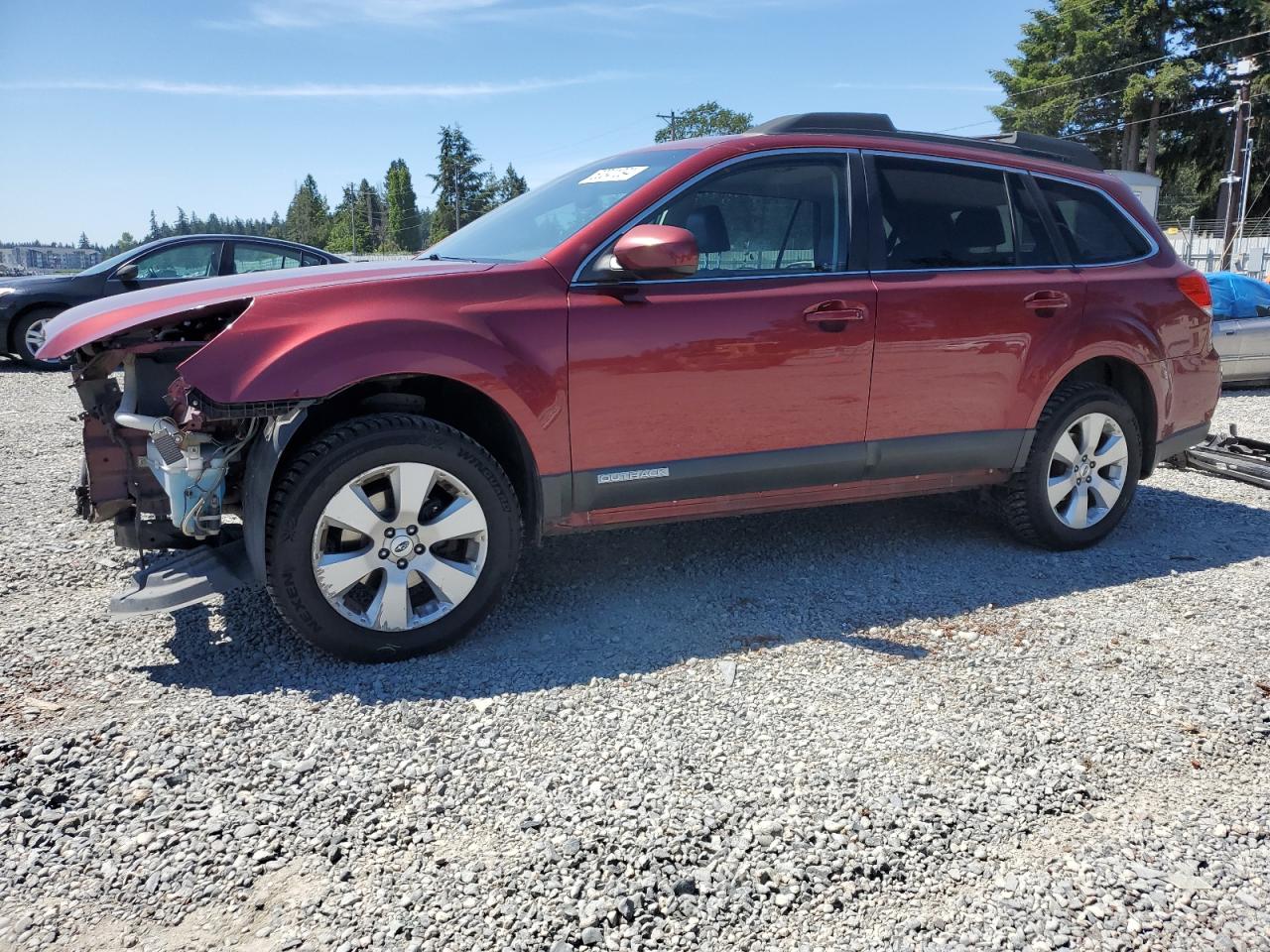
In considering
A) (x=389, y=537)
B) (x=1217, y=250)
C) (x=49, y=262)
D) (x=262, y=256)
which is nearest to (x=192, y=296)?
(x=389, y=537)

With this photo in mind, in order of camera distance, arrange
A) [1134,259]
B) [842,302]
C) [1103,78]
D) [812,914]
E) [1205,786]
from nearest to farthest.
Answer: [812,914] < [1205,786] < [842,302] < [1134,259] < [1103,78]

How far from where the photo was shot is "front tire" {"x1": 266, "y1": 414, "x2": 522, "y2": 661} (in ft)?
10.2

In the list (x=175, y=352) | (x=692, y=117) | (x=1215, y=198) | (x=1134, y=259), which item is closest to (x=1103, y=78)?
(x=1215, y=198)

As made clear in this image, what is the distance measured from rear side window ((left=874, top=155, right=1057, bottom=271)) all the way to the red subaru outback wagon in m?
0.01

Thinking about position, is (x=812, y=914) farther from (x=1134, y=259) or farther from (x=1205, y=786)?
(x=1134, y=259)

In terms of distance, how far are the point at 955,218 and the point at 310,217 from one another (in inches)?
5138

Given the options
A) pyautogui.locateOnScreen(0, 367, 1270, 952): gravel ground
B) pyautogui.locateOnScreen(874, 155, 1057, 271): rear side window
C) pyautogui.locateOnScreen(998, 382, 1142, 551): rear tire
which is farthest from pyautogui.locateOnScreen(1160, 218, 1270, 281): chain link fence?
pyautogui.locateOnScreen(0, 367, 1270, 952): gravel ground

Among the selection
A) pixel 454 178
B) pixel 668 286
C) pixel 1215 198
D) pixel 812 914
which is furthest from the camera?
pixel 454 178

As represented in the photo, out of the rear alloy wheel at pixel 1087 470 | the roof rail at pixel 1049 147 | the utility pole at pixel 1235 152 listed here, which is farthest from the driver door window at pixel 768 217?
the utility pole at pixel 1235 152

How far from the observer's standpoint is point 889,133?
4.20 m

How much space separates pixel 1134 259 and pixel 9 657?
5189 mm

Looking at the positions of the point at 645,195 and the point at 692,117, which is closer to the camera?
the point at 645,195

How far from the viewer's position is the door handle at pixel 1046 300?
14.0ft

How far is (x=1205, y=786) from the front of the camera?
8.65ft
